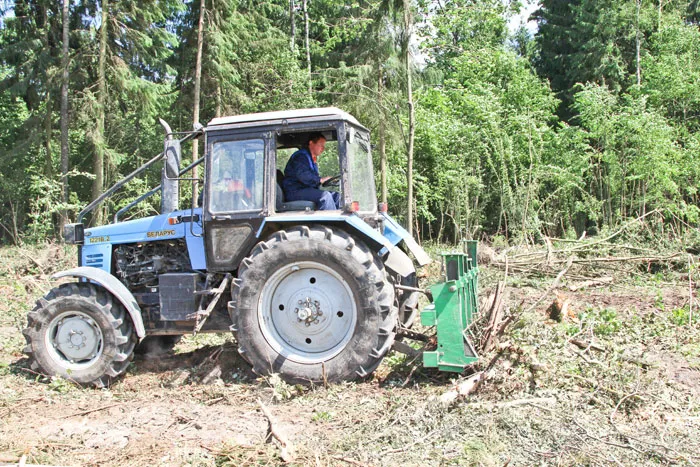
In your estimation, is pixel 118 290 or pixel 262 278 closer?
pixel 262 278

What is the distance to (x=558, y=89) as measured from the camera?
25.4 metres

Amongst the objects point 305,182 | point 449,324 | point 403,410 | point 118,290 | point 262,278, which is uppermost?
point 305,182

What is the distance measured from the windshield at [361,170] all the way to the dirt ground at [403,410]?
1635 mm

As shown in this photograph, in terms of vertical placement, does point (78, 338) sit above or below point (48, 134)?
below

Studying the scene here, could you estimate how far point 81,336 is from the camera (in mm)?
5703

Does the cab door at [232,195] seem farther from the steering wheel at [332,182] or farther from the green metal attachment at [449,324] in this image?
the green metal attachment at [449,324]

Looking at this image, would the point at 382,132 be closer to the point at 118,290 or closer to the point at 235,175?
the point at 235,175

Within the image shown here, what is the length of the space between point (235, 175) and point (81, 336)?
219cm

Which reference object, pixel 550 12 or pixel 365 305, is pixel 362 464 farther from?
pixel 550 12

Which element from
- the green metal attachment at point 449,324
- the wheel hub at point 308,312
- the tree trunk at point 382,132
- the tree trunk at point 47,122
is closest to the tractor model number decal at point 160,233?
the wheel hub at point 308,312

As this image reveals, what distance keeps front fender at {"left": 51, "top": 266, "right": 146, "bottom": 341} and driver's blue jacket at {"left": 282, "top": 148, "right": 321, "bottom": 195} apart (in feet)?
6.00

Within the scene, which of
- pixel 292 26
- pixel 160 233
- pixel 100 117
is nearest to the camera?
pixel 160 233

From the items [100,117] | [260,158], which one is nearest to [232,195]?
[260,158]

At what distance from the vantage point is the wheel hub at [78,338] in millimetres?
5688
